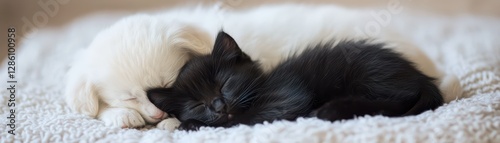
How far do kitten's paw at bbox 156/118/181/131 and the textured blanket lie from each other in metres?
0.05

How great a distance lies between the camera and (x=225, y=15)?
6.70 feet

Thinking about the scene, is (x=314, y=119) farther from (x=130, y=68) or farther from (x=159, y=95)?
(x=130, y=68)

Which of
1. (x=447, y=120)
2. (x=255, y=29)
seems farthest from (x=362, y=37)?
→ (x=447, y=120)

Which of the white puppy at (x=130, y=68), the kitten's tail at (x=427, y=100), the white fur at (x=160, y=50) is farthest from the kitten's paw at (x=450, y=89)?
the white puppy at (x=130, y=68)

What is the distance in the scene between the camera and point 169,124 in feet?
4.88

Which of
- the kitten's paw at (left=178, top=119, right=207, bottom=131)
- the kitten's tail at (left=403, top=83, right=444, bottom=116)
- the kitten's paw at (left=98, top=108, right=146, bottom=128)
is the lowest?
the kitten's paw at (left=98, top=108, right=146, bottom=128)

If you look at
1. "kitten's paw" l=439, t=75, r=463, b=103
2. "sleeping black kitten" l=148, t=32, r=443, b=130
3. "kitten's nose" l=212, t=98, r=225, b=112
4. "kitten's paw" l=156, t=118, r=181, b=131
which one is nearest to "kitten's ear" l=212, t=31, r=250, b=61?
"sleeping black kitten" l=148, t=32, r=443, b=130

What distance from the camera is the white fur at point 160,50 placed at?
5.03 feet

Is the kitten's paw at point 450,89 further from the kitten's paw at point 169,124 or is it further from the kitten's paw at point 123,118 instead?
the kitten's paw at point 123,118

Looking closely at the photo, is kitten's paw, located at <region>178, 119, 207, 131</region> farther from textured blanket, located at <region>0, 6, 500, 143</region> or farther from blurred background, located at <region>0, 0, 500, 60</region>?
blurred background, located at <region>0, 0, 500, 60</region>

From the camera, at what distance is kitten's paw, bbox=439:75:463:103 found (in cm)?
154

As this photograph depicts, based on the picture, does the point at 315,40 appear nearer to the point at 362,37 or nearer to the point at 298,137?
the point at 362,37

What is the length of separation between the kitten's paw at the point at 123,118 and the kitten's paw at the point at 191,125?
202mm

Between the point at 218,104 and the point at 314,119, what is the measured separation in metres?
0.26
